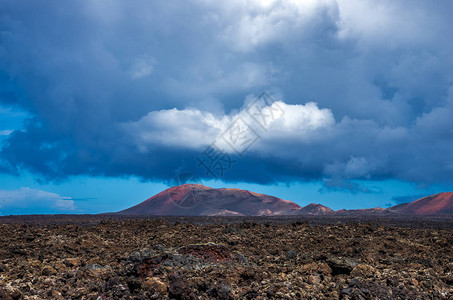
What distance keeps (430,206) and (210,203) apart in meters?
56.6

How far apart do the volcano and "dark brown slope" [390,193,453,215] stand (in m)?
19.4

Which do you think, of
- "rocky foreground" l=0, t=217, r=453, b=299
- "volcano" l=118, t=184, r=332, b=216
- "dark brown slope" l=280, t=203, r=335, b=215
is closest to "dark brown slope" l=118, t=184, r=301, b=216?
"volcano" l=118, t=184, r=332, b=216

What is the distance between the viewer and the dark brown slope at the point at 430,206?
302 ft

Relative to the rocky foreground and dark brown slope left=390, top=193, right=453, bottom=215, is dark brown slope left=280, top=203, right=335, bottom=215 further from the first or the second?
the rocky foreground

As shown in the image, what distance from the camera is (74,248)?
1623 cm

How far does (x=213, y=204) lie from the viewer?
10700cm

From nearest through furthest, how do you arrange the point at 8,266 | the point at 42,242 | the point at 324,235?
the point at 8,266 < the point at 42,242 < the point at 324,235

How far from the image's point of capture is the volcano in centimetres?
10125

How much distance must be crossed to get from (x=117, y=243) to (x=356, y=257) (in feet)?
35.1

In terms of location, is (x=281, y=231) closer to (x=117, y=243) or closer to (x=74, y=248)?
(x=117, y=243)

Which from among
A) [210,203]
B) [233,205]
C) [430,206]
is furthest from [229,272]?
[430,206]

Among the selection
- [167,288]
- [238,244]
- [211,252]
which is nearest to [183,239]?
[238,244]

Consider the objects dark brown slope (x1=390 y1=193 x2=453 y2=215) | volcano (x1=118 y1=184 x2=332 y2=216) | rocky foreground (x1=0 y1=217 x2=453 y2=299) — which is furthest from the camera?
volcano (x1=118 y1=184 x2=332 y2=216)

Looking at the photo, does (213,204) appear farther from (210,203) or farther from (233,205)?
(233,205)
